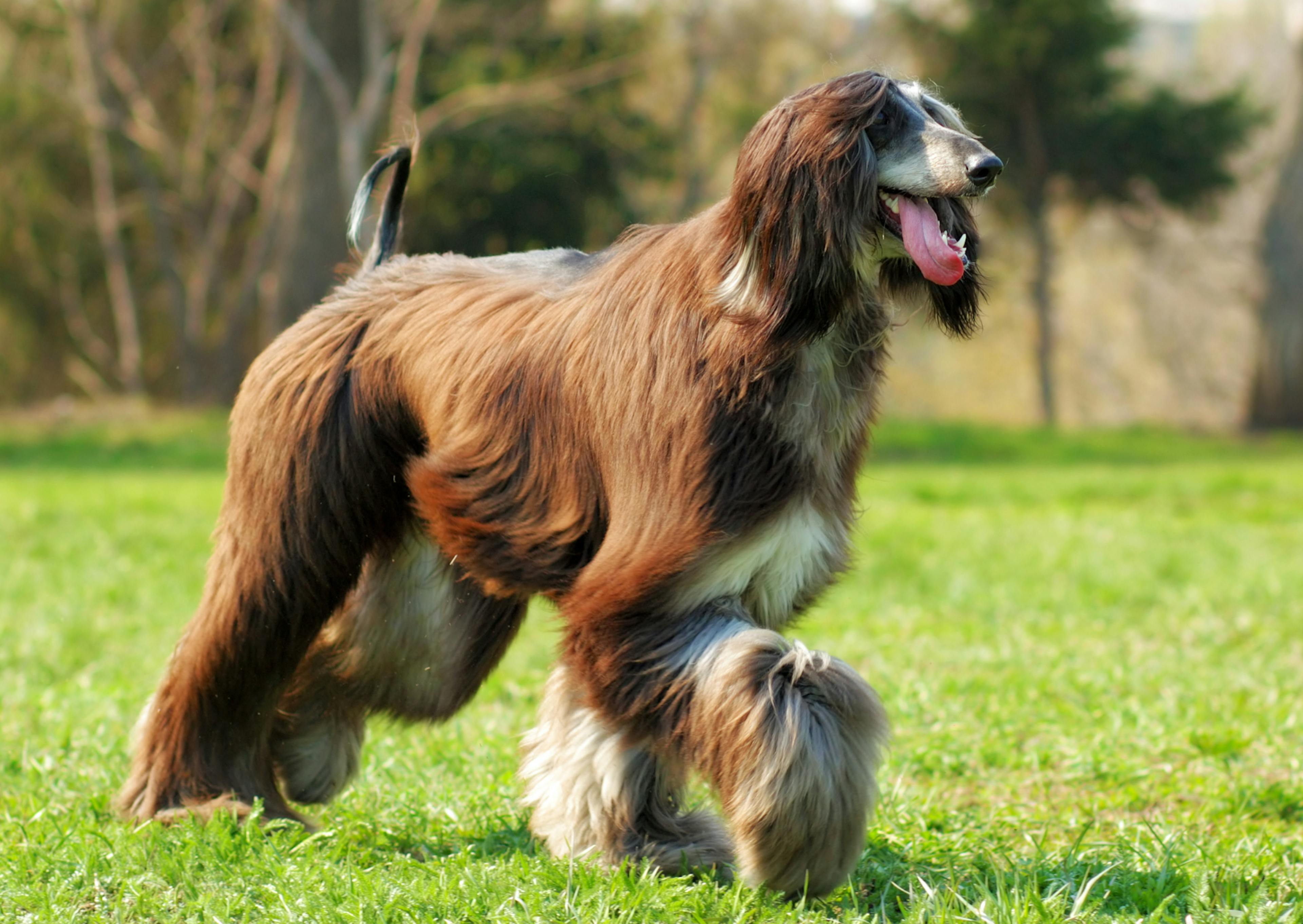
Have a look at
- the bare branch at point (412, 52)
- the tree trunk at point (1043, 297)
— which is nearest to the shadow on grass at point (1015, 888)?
the bare branch at point (412, 52)

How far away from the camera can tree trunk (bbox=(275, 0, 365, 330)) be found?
51.4 feet

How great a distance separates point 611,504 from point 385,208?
1471 millimetres

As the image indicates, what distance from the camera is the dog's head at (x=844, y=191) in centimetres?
287

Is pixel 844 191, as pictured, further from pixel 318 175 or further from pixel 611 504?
pixel 318 175

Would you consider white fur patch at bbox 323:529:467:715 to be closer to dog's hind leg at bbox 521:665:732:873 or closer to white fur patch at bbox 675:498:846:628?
dog's hind leg at bbox 521:665:732:873

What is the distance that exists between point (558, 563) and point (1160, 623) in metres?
4.14

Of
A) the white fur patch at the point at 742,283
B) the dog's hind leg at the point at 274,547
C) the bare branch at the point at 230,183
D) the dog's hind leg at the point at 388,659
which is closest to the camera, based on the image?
the white fur patch at the point at 742,283

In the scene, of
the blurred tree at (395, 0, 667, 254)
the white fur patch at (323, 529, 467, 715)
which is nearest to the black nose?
the white fur patch at (323, 529, 467, 715)

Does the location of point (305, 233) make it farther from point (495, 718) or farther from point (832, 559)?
point (832, 559)

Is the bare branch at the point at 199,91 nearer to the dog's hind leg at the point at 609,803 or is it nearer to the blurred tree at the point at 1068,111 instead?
the blurred tree at the point at 1068,111

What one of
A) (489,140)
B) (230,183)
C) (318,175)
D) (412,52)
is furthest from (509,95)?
(230,183)

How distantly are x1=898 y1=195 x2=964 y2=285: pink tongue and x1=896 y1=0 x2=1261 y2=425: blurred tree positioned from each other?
19.0 metres

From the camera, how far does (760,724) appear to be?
2850 millimetres

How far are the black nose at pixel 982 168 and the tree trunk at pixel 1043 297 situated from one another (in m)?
19.2
